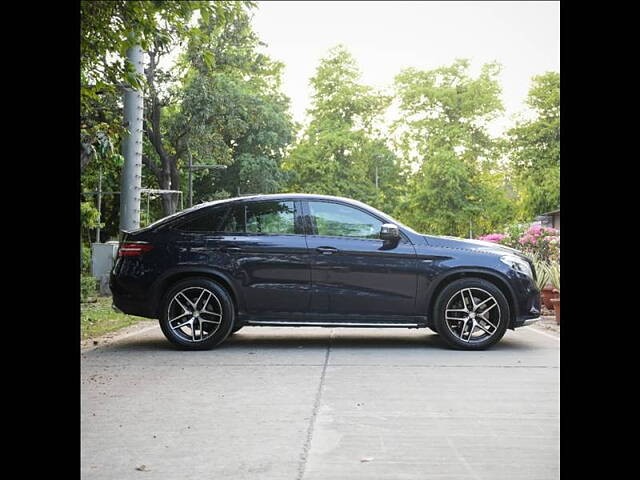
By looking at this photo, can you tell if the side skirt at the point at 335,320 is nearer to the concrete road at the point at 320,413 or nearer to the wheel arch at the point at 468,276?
the wheel arch at the point at 468,276

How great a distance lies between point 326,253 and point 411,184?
39.8m

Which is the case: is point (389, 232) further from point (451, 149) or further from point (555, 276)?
point (451, 149)

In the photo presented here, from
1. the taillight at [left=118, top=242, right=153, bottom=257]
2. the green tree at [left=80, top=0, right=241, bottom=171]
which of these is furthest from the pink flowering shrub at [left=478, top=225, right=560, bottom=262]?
the green tree at [left=80, top=0, right=241, bottom=171]

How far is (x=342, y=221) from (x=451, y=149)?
3757cm

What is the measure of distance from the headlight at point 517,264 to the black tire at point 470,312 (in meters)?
0.30

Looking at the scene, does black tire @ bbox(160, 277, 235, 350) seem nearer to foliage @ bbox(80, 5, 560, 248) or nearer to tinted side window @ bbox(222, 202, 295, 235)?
tinted side window @ bbox(222, 202, 295, 235)

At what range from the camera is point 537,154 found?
38312 millimetres

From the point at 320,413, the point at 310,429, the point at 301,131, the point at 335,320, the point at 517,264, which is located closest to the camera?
the point at 310,429

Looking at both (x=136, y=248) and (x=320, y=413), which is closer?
(x=320, y=413)

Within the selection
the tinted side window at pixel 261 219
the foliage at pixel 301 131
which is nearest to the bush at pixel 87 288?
the foliage at pixel 301 131

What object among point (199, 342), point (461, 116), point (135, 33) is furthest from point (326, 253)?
point (461, 116)

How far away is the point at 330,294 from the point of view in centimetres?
885

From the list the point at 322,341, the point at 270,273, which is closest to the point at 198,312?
the point at 270,273
